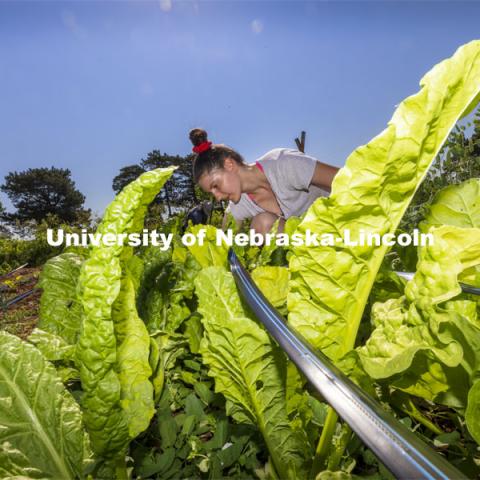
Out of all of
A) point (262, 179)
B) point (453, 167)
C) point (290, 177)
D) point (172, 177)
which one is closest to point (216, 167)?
point (262, 179)

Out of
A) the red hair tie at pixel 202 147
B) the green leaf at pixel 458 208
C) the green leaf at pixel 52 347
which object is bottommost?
the green leaf at pixel 52 347

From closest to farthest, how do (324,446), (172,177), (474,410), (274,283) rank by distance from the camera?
1. (474,410)
2. (324,446)
3. (274,283)
4. (172,177)

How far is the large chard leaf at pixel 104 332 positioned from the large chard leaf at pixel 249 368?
228 millimetres

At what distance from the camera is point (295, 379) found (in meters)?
0.78

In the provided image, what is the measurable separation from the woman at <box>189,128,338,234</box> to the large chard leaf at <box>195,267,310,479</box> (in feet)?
8.74

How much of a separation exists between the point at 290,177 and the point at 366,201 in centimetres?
300

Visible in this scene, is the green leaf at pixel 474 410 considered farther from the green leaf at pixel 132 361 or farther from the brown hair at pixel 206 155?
the brown hair at pixel 206 155

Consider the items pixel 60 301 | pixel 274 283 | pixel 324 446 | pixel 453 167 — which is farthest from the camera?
pixel 453 167

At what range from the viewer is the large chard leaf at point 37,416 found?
644 millimetres

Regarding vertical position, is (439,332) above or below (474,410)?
above

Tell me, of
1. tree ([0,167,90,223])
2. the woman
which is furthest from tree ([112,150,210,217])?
the woman

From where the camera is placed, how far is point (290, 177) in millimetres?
3469

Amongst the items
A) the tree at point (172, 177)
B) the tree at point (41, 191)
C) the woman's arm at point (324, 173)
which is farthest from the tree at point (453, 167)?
the tree at point (41, 191)

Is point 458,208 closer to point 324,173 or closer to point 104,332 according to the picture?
point 104,332
